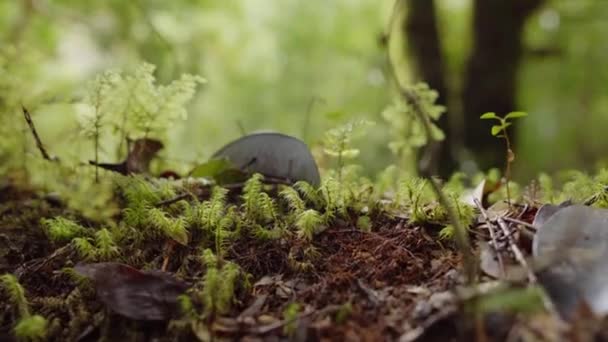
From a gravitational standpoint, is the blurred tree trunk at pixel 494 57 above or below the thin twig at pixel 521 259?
above

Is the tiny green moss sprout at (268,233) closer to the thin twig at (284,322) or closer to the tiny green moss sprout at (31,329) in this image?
the thin twig at (284,322)

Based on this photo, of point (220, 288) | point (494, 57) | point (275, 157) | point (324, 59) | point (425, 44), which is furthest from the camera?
point (324, 59)

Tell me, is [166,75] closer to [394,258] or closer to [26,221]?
[26,221]

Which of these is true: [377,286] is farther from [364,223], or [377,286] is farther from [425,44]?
[425,44]

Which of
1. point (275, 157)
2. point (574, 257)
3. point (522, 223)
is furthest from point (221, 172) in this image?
point (574, 257)

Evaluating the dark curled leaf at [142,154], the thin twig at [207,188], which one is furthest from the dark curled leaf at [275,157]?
the dark curled leaf at [142,154]

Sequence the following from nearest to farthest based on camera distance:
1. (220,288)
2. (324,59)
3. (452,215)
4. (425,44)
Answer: (452,215), (220,288), (425,44), (324,59)

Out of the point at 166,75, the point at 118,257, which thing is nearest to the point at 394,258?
the point at 118,257
